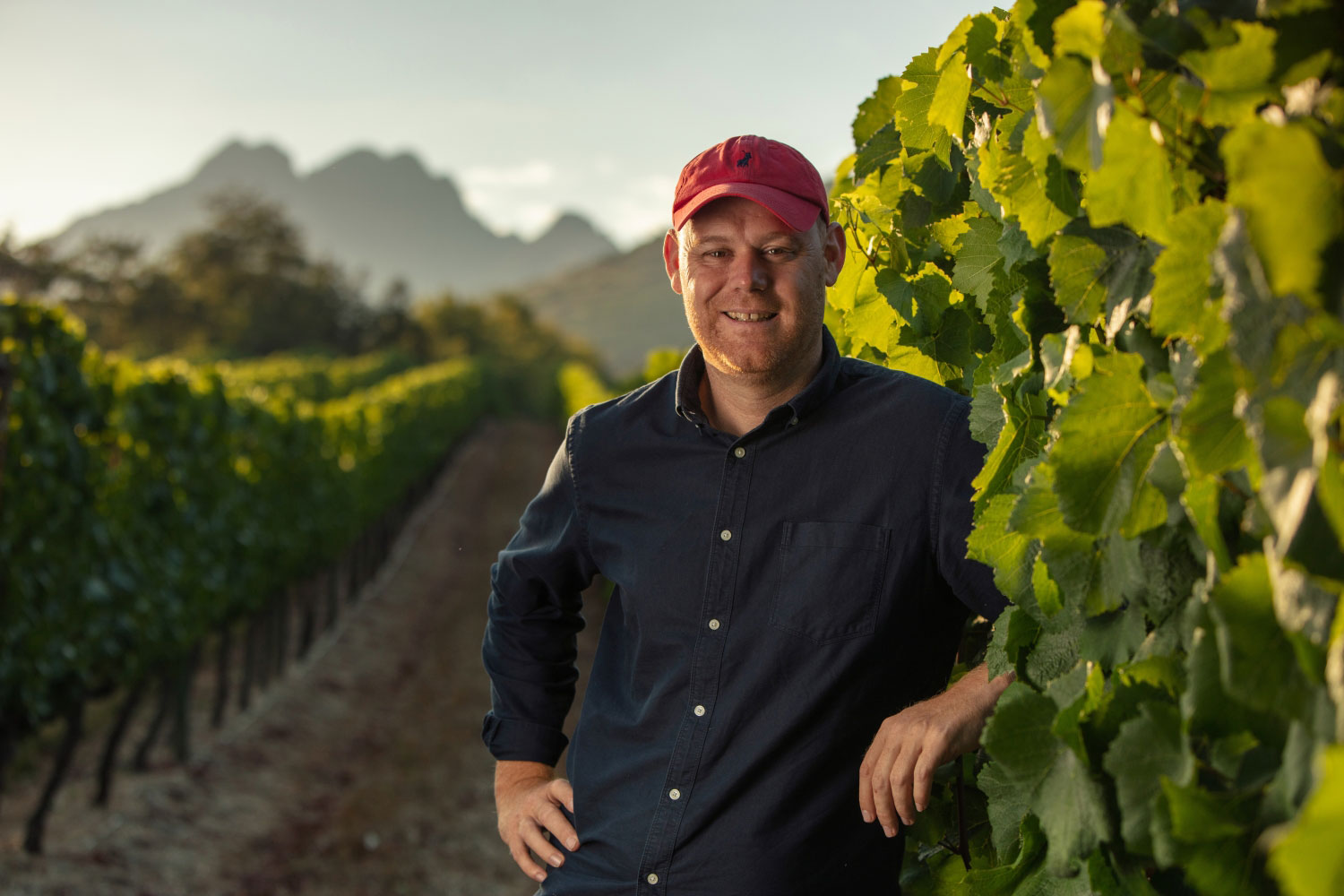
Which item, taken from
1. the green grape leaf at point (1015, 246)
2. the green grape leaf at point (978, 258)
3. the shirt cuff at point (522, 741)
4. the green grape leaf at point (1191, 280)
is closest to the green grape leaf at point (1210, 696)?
the green grape leaf at point (1191, 280)

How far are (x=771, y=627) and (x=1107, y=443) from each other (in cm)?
100

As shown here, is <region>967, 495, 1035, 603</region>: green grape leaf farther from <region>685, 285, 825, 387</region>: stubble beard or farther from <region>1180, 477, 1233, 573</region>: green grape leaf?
<region>685, 285, 825, 387</region>: stubble beard

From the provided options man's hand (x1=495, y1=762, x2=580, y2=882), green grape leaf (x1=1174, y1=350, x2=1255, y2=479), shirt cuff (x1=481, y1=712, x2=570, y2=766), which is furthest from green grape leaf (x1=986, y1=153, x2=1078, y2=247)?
shirt cuff (x1=481, y1=712, x2=570, y2=766)

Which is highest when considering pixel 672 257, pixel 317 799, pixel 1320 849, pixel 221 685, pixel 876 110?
pixel 876 110

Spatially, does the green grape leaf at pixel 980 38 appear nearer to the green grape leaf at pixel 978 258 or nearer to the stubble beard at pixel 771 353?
the green grape leaf at pixel 978 258

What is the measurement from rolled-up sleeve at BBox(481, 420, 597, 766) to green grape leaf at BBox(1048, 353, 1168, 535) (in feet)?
4.95

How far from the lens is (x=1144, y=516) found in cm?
122

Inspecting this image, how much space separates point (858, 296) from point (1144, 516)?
144 centimetres

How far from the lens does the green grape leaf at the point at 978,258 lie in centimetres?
190

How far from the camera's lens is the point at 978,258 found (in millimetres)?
1940

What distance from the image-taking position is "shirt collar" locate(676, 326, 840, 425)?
2248 millimetres

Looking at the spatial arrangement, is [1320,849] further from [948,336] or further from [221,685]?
[221,685]

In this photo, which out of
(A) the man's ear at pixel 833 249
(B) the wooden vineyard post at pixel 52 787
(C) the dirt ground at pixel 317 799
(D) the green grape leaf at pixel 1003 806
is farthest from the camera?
(C) the dirt ground at pixel 317 799

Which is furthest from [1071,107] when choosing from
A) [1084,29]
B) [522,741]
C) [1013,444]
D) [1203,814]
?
[522,741]
